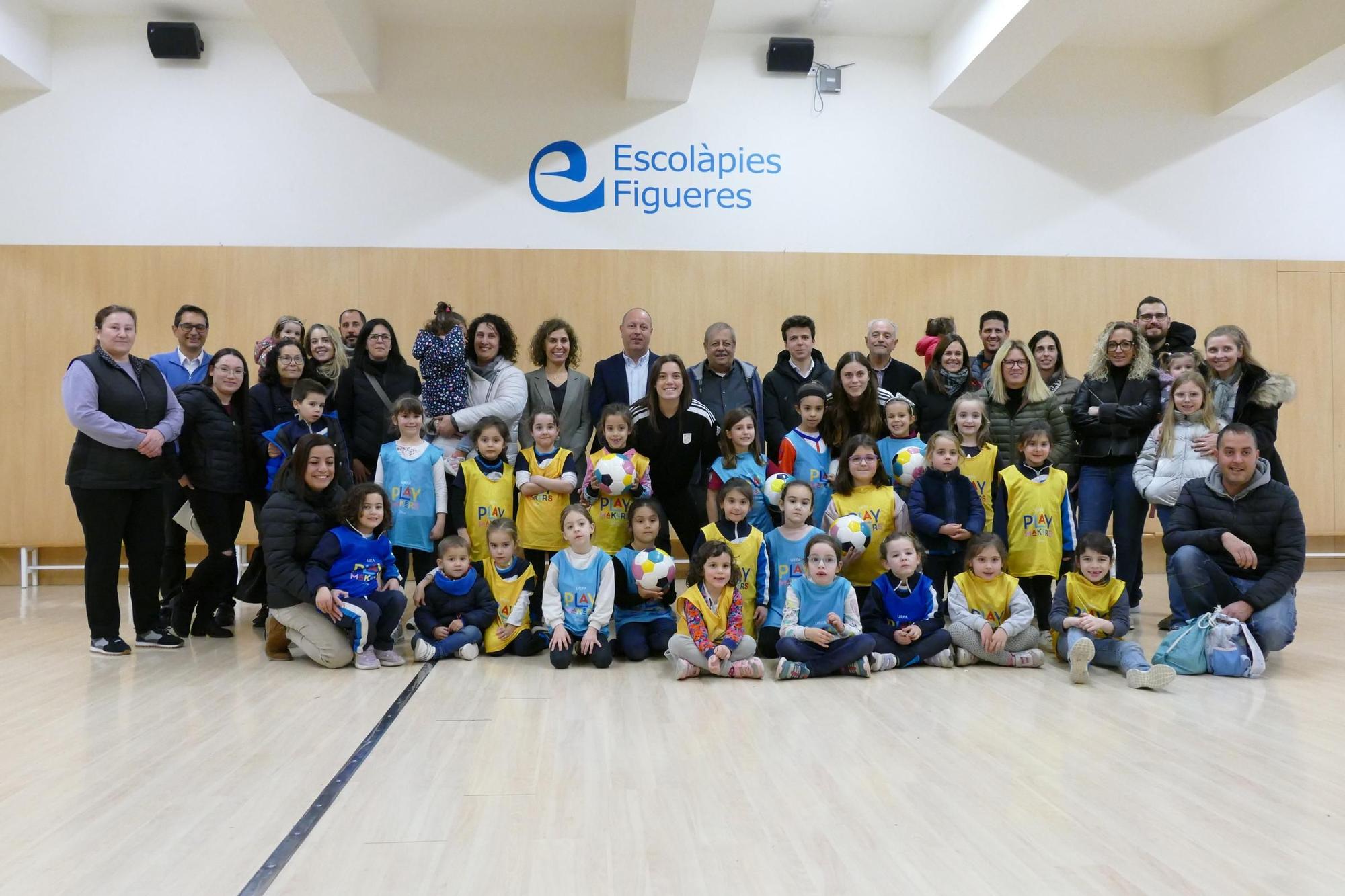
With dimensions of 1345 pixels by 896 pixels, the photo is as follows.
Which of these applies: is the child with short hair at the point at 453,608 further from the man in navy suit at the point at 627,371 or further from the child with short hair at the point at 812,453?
the child with short hair at the point at 812,453

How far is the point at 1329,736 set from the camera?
124 inches

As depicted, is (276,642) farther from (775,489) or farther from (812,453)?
(812,453)

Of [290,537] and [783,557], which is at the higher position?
[290,537]

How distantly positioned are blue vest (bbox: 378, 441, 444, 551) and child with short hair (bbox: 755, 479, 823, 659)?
1654 millimetres

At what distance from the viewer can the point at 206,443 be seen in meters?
4.71

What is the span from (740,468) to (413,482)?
1.58 m

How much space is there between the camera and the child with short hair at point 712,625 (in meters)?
3.99

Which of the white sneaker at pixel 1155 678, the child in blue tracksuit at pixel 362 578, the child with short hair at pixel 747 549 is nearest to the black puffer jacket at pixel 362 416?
the child in blue tracksuit at pixel 362 578

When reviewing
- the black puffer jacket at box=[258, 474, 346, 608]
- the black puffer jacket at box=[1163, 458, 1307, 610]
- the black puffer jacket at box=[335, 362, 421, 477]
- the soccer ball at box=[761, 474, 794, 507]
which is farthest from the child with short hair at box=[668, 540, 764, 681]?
the black puffer jacket at box=[1163, 458, 1307, 610]

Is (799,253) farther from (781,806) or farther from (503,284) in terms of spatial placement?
(781,806)

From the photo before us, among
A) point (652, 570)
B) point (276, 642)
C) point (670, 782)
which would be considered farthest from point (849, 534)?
point (276, 642)

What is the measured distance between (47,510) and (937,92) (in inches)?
284

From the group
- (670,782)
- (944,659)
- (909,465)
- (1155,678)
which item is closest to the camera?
(670,782)

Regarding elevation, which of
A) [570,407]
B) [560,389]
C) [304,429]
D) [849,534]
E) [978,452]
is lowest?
[849,534]
